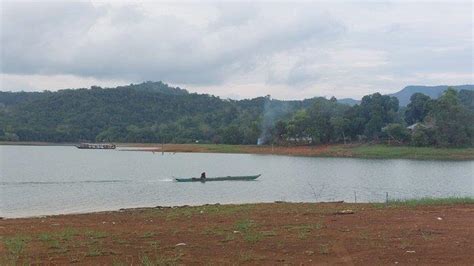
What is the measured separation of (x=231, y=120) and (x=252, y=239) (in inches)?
6020

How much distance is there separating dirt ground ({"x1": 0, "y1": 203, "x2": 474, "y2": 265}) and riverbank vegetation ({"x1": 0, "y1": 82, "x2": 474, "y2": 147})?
246 ft

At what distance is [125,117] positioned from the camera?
17275 cm

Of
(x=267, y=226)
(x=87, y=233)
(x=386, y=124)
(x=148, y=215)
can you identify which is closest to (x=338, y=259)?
(x=267, y=226)

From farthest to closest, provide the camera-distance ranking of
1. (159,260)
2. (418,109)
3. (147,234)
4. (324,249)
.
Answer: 1. (418,109)
2. (147,234)
3. (324,249)
4. (159,260)

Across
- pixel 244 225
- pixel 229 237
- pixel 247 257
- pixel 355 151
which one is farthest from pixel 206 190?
pixel 355 151

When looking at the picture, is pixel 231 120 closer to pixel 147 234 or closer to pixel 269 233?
pixel 147 234

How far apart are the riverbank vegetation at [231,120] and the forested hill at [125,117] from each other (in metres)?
0.24

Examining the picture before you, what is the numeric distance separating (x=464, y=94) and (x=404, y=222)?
120 meters

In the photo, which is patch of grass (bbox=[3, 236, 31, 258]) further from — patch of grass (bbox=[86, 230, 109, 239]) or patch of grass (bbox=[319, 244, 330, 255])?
patch of grass (bbox=[319, 244, 330, 255])

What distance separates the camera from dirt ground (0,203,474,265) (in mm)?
12117

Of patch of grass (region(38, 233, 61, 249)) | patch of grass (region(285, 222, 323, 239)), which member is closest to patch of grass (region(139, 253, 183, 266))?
patch of grass (region(38, 233, 61, 249))

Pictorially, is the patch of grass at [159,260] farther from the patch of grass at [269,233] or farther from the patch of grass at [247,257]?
the patch of grass at [269,233]

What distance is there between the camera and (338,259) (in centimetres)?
1203

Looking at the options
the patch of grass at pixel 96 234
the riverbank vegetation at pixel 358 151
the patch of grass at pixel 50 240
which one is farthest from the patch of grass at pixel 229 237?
the riverbank vegetation at pixel 358 151
